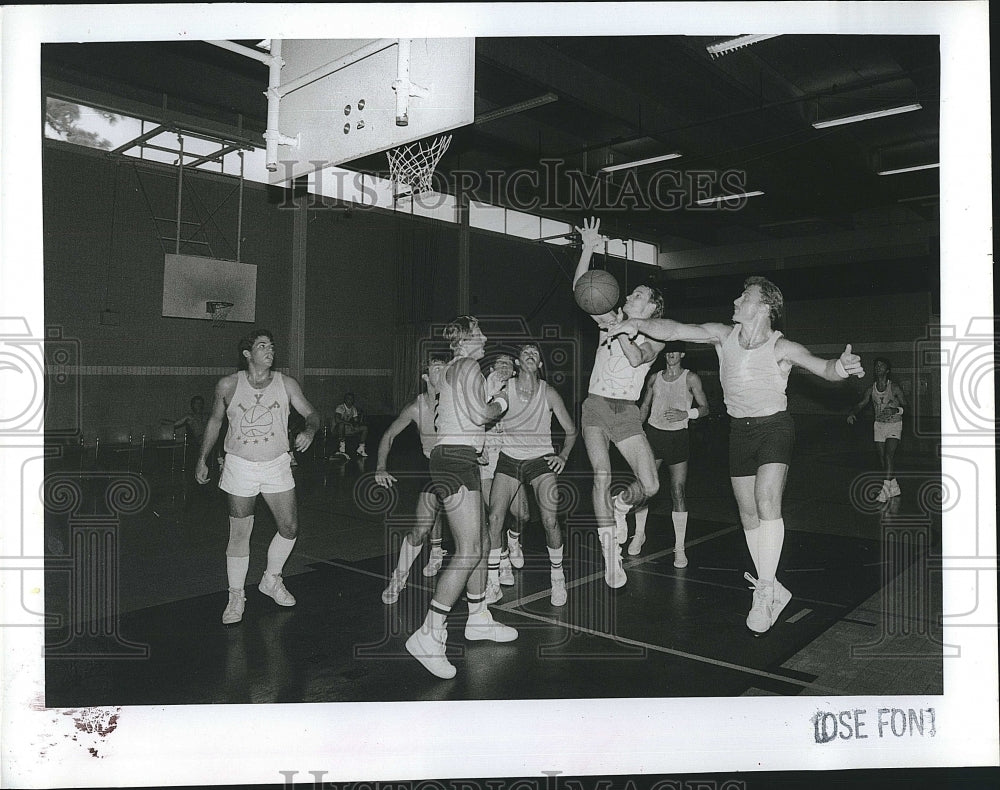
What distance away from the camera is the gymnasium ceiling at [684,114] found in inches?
248

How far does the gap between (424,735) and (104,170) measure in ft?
31.4

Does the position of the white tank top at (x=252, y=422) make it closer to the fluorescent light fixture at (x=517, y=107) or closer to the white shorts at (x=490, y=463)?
the white shorts at (x=490, y=463)

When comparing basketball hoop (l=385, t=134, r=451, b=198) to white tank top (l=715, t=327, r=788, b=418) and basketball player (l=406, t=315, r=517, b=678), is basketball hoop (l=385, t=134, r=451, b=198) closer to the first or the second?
basketball player (l=406, t=315, r=517, b=678)

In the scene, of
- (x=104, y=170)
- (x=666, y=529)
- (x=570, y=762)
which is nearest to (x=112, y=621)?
(x=570, y=762)

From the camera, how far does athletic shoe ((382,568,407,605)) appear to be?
3752mm

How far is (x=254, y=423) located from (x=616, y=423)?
2068 millimetres

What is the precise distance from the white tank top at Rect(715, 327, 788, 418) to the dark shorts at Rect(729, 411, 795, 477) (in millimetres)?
43

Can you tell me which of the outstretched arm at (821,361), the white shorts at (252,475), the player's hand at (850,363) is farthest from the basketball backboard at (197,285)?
the player's hand at (850,363)

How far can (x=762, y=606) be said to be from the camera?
Result: 3.45m

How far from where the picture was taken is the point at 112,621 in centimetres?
333

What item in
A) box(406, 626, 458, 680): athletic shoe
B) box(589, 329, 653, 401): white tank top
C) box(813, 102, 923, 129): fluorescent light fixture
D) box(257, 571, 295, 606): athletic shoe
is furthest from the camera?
box(813, 102, 923, 129): fluorescent light fixture

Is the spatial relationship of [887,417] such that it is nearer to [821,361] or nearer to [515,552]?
[821,361]

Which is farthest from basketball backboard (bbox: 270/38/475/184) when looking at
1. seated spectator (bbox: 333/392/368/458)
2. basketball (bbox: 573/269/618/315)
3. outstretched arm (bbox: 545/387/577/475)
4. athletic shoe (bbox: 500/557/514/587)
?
seated spectator (bbox: 333/392/368/458)

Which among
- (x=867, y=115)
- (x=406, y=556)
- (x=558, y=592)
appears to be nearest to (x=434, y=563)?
(x=406, y=556)
